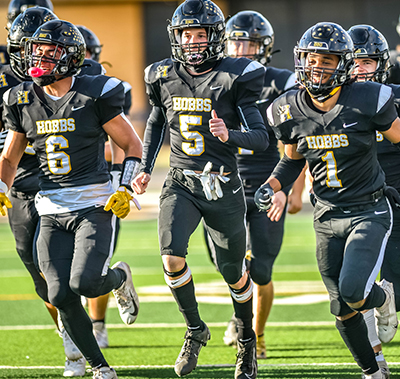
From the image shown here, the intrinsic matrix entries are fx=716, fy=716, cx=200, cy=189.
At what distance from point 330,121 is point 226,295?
359 centimetres

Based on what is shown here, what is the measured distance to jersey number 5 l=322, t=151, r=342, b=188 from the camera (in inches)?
153

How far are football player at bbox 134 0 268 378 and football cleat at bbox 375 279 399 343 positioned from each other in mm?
824

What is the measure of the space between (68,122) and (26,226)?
40.3 inches

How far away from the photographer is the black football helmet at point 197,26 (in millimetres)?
4207

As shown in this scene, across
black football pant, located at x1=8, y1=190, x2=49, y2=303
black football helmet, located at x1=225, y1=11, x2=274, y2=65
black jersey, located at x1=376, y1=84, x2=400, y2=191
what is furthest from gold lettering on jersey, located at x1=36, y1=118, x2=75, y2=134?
black jersey, located at x1=376, y1=84, x2=400, y2=191

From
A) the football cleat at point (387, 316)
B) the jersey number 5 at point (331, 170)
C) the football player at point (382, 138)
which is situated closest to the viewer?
the jersey number 5 at point (331, 170)

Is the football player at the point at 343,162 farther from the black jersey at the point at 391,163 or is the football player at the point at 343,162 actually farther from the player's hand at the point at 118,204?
the player's hand at the point at 118,204

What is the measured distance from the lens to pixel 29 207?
4801 mm

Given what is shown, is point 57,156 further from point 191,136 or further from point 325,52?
point 325,52

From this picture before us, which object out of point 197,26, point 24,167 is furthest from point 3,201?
point 197,26

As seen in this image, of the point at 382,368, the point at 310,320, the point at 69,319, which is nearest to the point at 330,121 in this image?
the point at 382,368

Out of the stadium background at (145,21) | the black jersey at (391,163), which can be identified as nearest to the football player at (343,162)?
the black jersey at (391,163)

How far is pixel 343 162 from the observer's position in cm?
389

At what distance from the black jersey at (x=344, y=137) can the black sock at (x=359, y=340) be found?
25.5 inches
